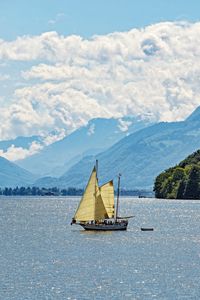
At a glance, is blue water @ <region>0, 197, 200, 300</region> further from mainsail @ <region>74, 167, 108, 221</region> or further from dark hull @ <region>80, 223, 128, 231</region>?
mainsail @ <region>74, 167, 108, 221</region>

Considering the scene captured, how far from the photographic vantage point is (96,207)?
6093 inches

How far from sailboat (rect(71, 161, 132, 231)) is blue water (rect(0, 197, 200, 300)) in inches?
111

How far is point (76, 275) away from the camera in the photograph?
9338 cm

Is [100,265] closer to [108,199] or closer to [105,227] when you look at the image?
[108,199]

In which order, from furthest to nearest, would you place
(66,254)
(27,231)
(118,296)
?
(27,231), (66,254), (118,296)

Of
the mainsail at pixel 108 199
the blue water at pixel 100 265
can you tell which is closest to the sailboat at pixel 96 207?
the mainsail at pixel 108 199

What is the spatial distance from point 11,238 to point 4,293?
67.3 meters

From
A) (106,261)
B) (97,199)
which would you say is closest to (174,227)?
(97,199)

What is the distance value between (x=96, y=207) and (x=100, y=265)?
52.1 m

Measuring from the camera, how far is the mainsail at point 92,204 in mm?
153000

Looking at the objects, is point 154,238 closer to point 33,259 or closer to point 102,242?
point 102,242

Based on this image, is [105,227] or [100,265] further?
[105,227]

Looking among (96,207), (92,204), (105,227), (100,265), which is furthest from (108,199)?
(100,265)

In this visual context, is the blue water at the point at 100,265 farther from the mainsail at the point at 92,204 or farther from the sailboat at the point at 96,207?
the mainsail at the point at 92,204
